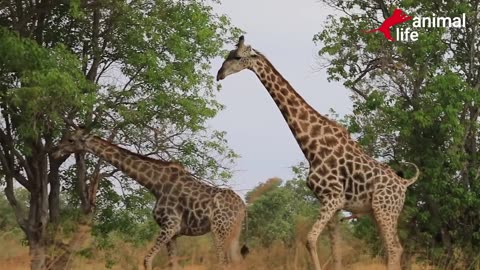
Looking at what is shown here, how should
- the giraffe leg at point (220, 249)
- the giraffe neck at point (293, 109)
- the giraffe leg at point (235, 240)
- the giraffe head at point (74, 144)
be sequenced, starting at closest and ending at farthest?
the giraffe neck at point (293, 109)
the giraffe leg at point (220, 249)
the giraffe leg at point (235, 240)
the giraffe head at point (74, 144)

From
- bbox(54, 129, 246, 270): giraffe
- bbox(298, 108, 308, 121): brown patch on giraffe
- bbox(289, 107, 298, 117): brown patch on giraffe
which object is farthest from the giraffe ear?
bbox(54, 129, 246, 270): giraffe

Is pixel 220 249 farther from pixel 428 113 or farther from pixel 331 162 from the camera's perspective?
pixel 428 113

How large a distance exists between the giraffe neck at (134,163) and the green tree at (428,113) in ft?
19.1

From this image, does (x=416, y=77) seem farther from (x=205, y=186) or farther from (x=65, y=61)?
(x=65, y=61)

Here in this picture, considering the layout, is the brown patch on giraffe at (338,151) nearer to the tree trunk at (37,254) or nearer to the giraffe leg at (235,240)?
the giraffe leg at (235,240)

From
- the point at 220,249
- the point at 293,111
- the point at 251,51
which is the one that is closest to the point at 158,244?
the point at 220,249

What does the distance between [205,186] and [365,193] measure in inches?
133

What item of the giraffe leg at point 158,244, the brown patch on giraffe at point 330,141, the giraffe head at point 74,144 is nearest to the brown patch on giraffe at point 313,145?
the brown patch on giraffe at point 330,141

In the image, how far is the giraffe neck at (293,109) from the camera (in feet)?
49.5

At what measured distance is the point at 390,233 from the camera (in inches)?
572

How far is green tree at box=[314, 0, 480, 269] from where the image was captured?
66.3ft

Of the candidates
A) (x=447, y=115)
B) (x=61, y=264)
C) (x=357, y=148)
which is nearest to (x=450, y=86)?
(x=447, y=115)

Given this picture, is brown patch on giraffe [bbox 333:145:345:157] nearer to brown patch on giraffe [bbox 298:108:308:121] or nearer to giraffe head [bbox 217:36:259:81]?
brown patch on giraffe [bbox 298:108:308:121]

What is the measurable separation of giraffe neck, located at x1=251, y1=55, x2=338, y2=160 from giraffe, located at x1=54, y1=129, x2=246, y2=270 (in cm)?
204
